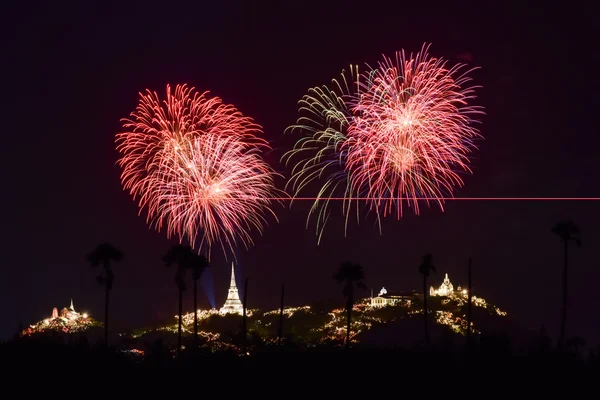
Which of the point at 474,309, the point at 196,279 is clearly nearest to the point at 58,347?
the point at 196,279

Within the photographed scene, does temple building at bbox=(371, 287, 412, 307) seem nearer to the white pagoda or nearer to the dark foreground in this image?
the white pagoda

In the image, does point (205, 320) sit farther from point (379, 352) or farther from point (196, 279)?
point (379, 352)

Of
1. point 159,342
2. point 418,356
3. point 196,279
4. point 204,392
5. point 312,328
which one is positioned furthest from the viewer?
point 312,328

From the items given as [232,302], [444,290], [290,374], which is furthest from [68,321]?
[290,374]

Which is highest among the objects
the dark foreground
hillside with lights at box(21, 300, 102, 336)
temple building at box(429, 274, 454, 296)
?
temple building at box(429, 274, 454, 296)

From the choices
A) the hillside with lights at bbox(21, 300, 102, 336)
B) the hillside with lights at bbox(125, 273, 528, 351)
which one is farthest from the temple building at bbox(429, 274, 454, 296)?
the hillside with lights at bbox(21, 300, 102, 336)

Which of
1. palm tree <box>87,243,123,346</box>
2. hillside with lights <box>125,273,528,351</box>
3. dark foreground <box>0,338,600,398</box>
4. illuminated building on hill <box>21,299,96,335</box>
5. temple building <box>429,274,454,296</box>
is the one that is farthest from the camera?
temple building <box>429,274,454,296</box>

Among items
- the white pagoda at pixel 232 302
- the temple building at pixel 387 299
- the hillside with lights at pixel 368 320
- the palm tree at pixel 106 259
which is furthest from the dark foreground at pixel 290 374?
the white pagoda at pixel 232 302
